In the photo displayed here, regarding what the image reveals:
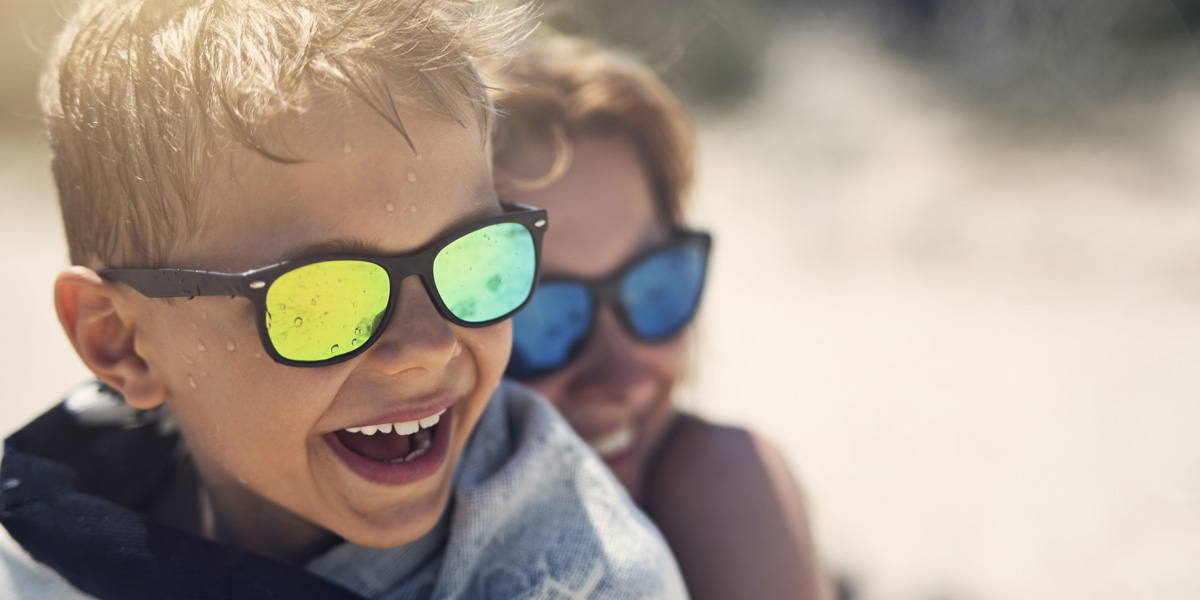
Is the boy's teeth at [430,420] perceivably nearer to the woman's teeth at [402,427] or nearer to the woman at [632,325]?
the woman's teeth at [402,427]

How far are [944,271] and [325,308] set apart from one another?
4.74 metres

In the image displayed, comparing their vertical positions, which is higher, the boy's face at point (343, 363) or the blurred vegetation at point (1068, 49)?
the blurred vegetation at point (1068, 49)

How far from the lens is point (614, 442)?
6.47ft

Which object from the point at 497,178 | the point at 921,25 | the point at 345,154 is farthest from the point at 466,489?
the point at 921,25

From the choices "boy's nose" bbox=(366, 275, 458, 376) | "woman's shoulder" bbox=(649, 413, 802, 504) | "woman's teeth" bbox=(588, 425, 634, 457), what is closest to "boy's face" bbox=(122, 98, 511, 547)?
"boy's nose" bbox=(366, 275, 458, 376)

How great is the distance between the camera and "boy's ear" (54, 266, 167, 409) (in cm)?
127

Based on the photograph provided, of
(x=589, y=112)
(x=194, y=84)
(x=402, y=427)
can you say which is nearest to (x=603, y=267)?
(x=589, y=112)

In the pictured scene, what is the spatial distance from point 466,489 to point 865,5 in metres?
7.89

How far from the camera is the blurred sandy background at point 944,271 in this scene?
3.08 m

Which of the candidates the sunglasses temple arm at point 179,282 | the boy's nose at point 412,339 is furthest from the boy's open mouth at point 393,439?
the sunglasses temple arm at point 179,282

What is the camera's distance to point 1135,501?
3141 millimetres

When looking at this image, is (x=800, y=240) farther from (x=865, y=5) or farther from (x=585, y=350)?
(x=585, y=350)

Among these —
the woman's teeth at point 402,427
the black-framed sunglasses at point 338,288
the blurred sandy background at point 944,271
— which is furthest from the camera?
the blurred sandy background at point 944,271

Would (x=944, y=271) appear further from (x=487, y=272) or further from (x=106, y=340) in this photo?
(x=106, y=340)
